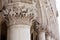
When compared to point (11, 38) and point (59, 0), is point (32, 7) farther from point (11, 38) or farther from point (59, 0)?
point (59, 0)

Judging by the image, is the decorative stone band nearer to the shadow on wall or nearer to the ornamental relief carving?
the ornamental relief carving

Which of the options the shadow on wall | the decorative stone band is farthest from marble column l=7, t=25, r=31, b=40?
the shadow on wall

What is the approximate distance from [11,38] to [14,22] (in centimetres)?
33

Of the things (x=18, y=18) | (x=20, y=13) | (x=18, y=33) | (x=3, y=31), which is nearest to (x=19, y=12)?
(x=20, y=13)

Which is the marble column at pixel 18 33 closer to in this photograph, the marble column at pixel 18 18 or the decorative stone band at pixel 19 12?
the marble column at pixel 18 18

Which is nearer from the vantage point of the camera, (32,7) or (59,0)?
(32,7)

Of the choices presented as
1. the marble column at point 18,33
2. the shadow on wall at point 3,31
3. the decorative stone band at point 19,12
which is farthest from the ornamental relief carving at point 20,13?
the shadow on wall at point 3,31

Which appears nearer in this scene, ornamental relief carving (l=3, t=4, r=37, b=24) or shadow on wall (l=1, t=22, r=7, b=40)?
ornamental relief carving (l=3, t=4, r=37, b=24)

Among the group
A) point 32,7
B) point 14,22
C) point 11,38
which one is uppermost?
point 32,7

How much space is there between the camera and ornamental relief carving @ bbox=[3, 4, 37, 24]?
4.73m

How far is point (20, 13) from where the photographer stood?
4.76 m

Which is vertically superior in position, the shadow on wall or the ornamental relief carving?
the ornamental relief carving

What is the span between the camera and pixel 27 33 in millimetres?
4840

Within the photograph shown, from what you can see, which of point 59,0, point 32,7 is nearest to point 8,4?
point 32,7
